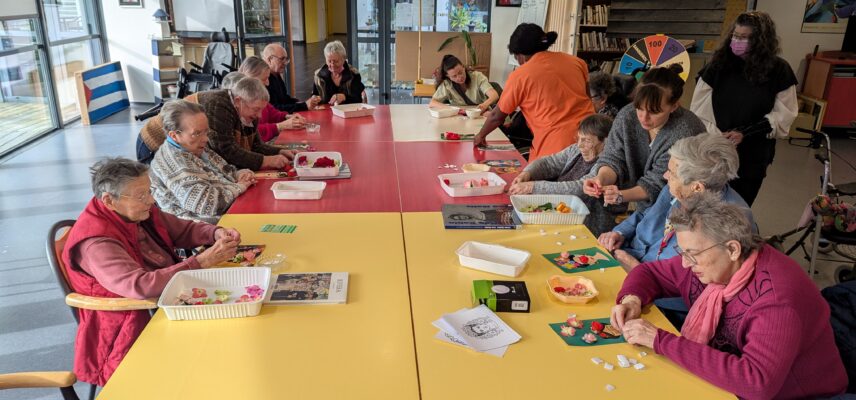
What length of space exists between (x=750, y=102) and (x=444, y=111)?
7.46ft

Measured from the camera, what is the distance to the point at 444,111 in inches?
194

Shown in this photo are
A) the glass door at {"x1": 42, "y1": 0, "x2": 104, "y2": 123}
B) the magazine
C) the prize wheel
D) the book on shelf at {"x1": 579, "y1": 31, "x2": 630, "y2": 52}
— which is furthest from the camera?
the book on shelf at {"x1": 579, "y1": 31, "x2": 630, "y2": 52}

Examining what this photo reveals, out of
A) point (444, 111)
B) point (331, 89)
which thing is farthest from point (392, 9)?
point (444, 111)

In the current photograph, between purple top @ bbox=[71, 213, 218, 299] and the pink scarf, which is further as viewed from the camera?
purple top @ bbox=[71, 213, 218, 299]

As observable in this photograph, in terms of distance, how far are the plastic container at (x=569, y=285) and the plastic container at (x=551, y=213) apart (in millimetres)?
552

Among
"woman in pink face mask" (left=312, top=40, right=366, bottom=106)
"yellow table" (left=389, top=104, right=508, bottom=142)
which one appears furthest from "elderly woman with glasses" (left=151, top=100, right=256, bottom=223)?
"woman in pink face mask" (left=312, top=40, right=366, bottom=106)

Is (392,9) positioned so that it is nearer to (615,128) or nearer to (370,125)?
(370,125)

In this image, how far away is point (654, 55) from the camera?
A: 5.55 m

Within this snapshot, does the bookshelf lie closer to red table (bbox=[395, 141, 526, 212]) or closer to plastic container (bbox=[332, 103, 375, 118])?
plastic container (bbox=[332, 103, 375, 118])

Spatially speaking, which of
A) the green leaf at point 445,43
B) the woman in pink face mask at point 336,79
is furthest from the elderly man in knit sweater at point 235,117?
the green leaf at point 445,43

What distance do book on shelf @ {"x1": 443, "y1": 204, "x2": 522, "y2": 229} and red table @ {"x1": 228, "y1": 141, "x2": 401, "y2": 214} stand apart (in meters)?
0.27

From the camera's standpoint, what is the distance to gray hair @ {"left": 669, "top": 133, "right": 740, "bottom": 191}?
217 cm

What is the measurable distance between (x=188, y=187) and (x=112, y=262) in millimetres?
902

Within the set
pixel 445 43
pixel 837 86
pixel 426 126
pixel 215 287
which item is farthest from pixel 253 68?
pixel 837 86
